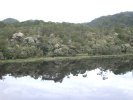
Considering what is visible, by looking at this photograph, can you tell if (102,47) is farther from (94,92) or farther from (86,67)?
(94,92)

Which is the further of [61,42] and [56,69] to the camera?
[61,42]

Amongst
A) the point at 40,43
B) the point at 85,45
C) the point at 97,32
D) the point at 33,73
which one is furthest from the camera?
the point at 97,32

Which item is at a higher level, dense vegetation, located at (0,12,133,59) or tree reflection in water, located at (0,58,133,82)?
dense vegetation, located at (0,12,133,59)

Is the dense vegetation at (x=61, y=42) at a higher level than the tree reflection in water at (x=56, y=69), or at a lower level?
higher

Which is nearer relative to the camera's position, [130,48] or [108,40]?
[130,48]

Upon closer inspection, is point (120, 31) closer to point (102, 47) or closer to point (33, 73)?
point (102, 47)

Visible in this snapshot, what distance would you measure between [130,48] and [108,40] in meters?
10.4

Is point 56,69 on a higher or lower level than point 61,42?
lower

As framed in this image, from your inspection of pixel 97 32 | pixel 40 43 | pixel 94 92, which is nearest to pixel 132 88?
pixel 94 92

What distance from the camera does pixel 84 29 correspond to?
448 ft

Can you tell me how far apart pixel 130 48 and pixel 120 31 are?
2182 cm

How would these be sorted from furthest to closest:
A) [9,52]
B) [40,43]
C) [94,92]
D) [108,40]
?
[108,40], [40,43], [9,52], [94,92]

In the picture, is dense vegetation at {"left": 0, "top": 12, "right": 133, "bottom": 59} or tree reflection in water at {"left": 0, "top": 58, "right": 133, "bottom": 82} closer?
tree reflection in water at {"left": 0, "top": 58, "right": 133, "bottom": 82}

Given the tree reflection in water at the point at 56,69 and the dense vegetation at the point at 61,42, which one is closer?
the tree reflection in water at the point at 56,69
